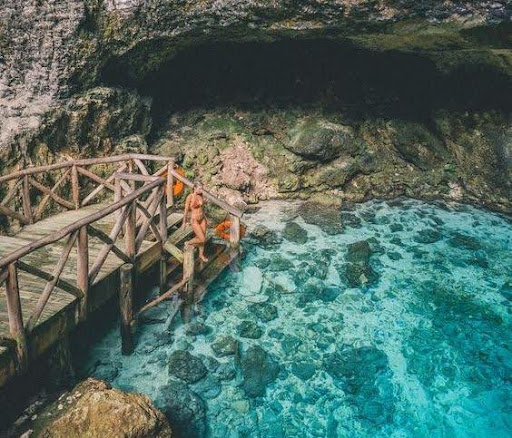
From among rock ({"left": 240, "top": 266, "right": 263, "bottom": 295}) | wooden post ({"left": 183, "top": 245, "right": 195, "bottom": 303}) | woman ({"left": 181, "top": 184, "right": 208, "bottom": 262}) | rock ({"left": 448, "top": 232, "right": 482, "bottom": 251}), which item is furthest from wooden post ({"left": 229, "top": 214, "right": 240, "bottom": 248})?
rock ({"left": 448, "top": 232, "right": 482, "bottom": 251})

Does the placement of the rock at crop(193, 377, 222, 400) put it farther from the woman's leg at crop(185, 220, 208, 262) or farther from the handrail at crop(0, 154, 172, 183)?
the handrail at crop(0, 154, 172, 183)

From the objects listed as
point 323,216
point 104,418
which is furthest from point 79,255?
point 323,216

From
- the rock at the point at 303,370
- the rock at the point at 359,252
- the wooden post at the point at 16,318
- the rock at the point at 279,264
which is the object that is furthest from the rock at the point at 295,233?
the wooden post at the point at 16,318

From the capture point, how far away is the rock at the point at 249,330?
749cm

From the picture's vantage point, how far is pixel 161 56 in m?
10.9

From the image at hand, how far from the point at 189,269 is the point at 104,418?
339 centimetres

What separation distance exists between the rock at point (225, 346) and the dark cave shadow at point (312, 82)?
866 cm

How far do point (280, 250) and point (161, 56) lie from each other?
6.26 metres

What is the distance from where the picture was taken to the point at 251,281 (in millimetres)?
9055

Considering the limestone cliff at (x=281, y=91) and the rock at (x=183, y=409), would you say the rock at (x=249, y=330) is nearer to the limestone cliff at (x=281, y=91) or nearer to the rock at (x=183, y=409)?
the rock at (x=183, y=409)

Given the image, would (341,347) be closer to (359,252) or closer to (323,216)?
(359,252)

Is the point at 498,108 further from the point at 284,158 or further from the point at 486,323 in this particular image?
the point at 486,323

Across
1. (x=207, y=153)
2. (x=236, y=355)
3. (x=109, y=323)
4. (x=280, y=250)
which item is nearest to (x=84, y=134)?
(x=207, y=153)

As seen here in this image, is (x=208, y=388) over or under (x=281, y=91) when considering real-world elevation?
under
